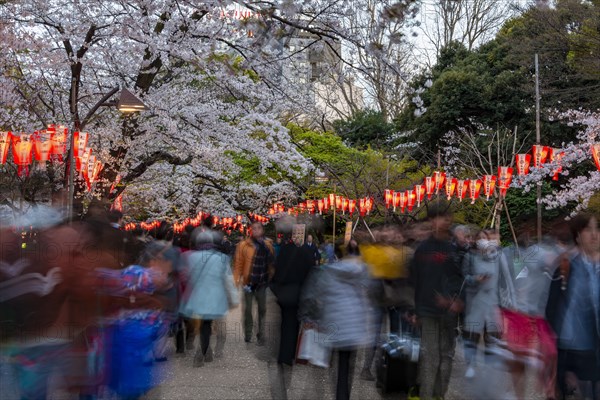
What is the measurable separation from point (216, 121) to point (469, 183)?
28.4 ft

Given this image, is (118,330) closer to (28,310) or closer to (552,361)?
(28,310)

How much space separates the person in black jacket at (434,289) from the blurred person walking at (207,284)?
2.82 meters

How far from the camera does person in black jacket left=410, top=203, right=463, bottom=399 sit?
6.37 metres

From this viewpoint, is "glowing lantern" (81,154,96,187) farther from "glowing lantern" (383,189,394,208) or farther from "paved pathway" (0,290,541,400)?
"glowing lantern" (383,189,394,208)

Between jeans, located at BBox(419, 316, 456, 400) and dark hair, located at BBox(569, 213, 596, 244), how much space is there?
144cm

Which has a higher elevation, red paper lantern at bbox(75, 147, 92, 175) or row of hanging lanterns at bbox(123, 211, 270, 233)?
red paper lantern at bbox(75, 147, 92, 175)

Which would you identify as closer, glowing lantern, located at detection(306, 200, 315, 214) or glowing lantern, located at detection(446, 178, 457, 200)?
glowing lantern, located at detection(446, 178, 457, 200)

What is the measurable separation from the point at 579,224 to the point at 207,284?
14.6 ft

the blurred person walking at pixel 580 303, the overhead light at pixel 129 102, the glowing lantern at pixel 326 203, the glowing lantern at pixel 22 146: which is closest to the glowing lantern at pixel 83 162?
the glowing lantern at pixel 22 146

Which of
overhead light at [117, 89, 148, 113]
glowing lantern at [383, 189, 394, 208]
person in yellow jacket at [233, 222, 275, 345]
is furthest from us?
glowing lantern at [383, 189, 394, 208]

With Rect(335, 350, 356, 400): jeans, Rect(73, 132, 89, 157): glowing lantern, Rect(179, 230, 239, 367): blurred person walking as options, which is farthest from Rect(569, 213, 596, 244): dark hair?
Rect(73, 132, 89, 157): glowing lantern

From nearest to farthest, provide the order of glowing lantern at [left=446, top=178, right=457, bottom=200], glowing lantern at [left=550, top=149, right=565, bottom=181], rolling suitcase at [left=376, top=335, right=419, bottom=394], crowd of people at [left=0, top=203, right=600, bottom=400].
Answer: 1. crowd of people at [left=0, top=203, right=600, bottom=400]
2. rolling suitcase at [left=376, top=335, right=419, bottom=394]
3. glowing lantern at [left=550, top=149, right=565, bottom=181]
4. glowing lantern at [left=446, top=178, right=457, bottom=200]

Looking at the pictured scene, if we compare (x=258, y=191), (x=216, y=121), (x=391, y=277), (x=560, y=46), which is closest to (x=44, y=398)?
(x=391, y=277)

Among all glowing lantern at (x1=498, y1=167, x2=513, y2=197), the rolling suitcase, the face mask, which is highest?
glowing lantern at (x1=498, y1=167, x2=513, y2=197)
